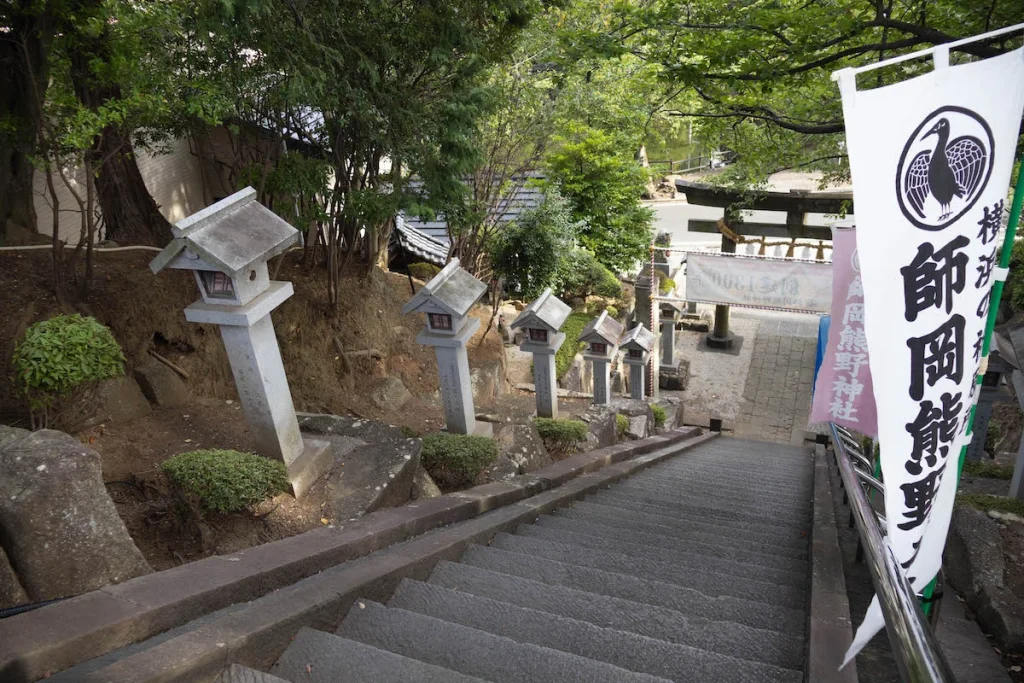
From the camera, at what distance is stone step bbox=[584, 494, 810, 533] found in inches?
235

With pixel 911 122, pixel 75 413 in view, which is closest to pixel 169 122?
pixel 75 413

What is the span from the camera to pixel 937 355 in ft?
10.2

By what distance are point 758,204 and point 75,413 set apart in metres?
15.4

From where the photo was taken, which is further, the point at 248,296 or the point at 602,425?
the point at 602,425

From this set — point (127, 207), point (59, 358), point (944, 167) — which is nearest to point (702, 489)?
point (944, 167)

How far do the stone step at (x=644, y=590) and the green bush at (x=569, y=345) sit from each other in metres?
10.5

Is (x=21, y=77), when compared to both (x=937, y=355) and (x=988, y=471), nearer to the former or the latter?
(x=937, y=355)

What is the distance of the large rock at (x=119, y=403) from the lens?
5969mm

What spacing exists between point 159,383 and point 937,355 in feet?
22.4

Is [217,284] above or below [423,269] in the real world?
Result: above

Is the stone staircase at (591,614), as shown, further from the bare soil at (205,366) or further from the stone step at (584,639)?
the bare soil at (205,366)

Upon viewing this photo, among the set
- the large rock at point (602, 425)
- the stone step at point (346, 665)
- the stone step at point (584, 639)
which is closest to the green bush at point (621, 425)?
the large rock at point (602, 425)

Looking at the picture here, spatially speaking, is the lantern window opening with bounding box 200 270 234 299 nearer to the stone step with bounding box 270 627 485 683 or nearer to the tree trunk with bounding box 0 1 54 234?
the tree trunk with bounding box 0 1 54 234

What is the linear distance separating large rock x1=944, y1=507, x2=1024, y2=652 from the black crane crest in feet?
9.80
